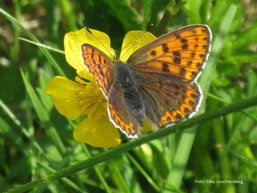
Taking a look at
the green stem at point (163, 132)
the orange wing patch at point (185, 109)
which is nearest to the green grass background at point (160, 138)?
the orange wing patch at point (185, 109)

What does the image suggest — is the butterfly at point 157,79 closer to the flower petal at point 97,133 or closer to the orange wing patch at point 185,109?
the orange wing patch at point 185,109

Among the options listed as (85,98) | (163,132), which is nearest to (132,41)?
(85,98)

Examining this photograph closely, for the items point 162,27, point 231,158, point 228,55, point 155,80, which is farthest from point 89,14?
point 231,158

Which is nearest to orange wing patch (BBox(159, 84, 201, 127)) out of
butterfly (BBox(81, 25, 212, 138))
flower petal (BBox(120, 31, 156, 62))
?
butterfly (BBox(81, 25, 212, 138))

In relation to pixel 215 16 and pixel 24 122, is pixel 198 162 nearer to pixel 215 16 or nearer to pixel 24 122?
pixel 215 16

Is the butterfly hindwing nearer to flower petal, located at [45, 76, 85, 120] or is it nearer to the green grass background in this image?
the green grass background

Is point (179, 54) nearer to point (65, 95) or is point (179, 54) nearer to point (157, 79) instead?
point (157, 79)
